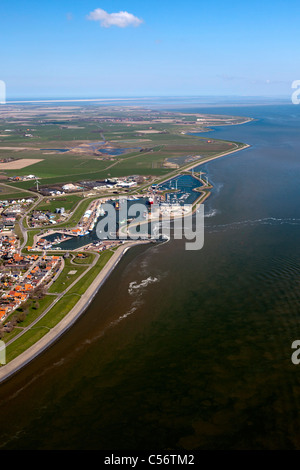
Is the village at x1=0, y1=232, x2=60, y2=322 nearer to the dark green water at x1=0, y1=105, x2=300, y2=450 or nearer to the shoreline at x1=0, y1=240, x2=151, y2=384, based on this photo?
the shoreline at x1=0, y1=240, x2=151, y2=384

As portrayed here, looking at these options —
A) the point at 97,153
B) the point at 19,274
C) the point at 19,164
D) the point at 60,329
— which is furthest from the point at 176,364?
the point at 97,153

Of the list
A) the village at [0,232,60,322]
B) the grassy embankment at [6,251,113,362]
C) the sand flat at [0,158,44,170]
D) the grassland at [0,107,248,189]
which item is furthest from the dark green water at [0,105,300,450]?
the sand flat at [0,158,44,170]

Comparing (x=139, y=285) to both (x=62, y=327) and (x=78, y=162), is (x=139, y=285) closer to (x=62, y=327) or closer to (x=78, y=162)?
(x=62, y=327)

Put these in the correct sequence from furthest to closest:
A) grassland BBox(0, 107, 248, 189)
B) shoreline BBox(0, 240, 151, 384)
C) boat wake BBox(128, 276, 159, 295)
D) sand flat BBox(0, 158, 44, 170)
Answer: sand flat BBox(0, 158, 44, 170)
grassland BBox(0, 107, 248, 189)
boat wake BBox(128, 276, 159, 295)
shoreline BBox(0, 240, 151, 384)

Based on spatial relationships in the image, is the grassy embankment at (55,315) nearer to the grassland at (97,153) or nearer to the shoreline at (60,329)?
the shoreline at (60,329)

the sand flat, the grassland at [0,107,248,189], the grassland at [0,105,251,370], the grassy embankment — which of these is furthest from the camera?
the sand flat

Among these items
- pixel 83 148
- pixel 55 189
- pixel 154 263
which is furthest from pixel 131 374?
pixel 83 148

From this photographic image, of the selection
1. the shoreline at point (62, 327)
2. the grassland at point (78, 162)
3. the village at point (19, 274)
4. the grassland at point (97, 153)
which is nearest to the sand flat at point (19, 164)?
the grassland at point (78, 162)
